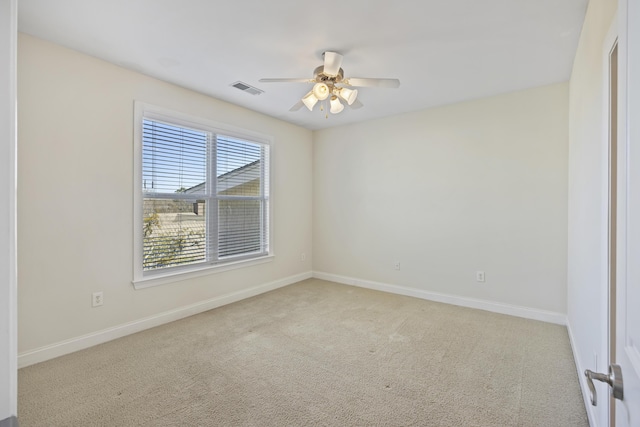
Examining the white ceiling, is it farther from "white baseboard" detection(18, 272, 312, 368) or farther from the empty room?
"white baseboard" detection(18, 272, 312, 368)

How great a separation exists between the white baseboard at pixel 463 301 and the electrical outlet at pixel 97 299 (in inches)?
123

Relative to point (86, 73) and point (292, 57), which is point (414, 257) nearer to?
point (292, 57)

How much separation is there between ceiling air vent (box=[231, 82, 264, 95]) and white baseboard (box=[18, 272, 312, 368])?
250 cm

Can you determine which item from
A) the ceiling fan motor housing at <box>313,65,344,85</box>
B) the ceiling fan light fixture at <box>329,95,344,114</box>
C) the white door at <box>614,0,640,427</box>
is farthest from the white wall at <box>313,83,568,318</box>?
the white door at <box>614,0,640,427</box>

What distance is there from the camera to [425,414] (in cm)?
183

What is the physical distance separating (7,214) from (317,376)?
2.00 metres

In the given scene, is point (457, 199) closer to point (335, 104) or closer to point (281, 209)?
point (335, 104)

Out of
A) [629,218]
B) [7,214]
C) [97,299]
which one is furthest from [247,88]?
[629,218]

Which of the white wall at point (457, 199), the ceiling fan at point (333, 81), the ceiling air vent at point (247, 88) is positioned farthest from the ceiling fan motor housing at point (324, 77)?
the white wall at point (457, 199)

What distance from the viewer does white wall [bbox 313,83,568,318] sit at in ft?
10.6

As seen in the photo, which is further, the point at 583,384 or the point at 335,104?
the point at 335,104

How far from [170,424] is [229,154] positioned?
2.97 metres

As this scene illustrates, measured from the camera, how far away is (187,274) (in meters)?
3.41

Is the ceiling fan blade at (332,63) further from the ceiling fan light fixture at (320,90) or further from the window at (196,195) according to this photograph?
the window at (196,195)
